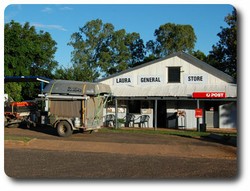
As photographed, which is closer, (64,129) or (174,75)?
(64,129)

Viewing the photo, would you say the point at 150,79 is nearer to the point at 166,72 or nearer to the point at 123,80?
the point at 166,72

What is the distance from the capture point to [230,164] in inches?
475

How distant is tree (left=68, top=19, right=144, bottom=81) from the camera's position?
5100 centimetres

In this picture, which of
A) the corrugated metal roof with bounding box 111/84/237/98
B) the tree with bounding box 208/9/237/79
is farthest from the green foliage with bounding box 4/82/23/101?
the tree with bounding box 208/9/237/79

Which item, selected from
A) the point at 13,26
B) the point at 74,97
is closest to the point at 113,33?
the point at 13,26

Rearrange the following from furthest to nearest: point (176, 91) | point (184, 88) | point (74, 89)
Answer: point (184, 88) → point (176, 91) → point (74, 89)

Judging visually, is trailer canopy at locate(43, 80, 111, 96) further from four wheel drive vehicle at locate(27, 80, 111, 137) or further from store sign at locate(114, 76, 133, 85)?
store sign at locate(114, 76, 133, 85)

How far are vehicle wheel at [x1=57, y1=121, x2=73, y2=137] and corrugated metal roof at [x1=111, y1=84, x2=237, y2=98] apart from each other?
7299 millimetres

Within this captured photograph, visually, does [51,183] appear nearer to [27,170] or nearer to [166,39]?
[27,170]

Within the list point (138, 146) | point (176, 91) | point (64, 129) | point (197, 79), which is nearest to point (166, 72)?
point (176, 91)

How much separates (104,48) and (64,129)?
34566 mm

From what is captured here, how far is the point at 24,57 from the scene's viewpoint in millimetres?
37062

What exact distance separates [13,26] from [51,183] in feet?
112

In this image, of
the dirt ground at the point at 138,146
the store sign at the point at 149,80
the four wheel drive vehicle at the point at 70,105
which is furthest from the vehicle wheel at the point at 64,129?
the store sign at the point at 149,80
